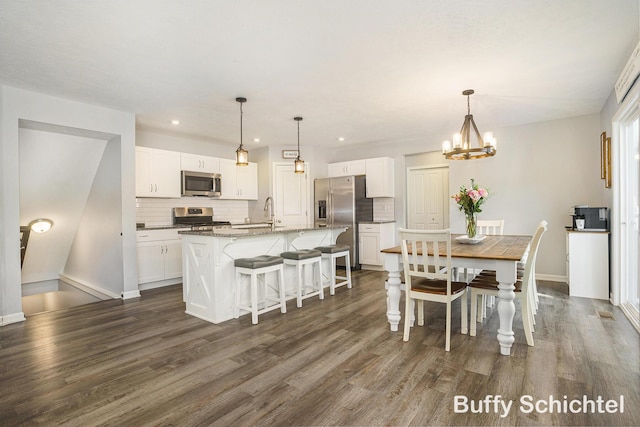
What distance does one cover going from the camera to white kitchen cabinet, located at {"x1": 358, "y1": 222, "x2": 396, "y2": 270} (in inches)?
238

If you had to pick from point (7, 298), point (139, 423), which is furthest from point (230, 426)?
point (7, 298)

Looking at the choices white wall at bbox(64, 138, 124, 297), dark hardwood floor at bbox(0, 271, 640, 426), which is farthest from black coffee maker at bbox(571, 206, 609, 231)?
white wall at bbox(64, 138, 124, 297)

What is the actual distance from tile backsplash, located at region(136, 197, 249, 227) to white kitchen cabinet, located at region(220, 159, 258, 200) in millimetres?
295

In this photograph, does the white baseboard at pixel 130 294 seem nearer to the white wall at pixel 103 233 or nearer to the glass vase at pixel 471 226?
the white wall at pixel 103 233

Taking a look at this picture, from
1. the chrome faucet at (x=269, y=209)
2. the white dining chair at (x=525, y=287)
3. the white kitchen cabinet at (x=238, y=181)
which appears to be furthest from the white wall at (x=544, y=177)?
the white kitchen cabinet at (x=238, y=181)

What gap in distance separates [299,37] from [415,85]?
1.56 m

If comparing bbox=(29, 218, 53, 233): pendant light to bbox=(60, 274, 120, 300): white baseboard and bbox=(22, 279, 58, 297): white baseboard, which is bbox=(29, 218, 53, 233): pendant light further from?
bbox=(22, 279, 58, 297): white baseboard

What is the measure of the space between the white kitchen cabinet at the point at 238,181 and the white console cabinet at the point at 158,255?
1.38 meters

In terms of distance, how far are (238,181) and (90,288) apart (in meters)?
2.92

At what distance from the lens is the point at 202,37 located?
252 centimetres

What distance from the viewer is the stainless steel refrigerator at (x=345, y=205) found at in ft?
20.4

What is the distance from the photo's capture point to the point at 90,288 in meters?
5.00

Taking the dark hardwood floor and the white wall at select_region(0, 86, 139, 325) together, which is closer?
the dark hardwood floor

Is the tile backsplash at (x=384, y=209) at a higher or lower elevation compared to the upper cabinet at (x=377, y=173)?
lower
